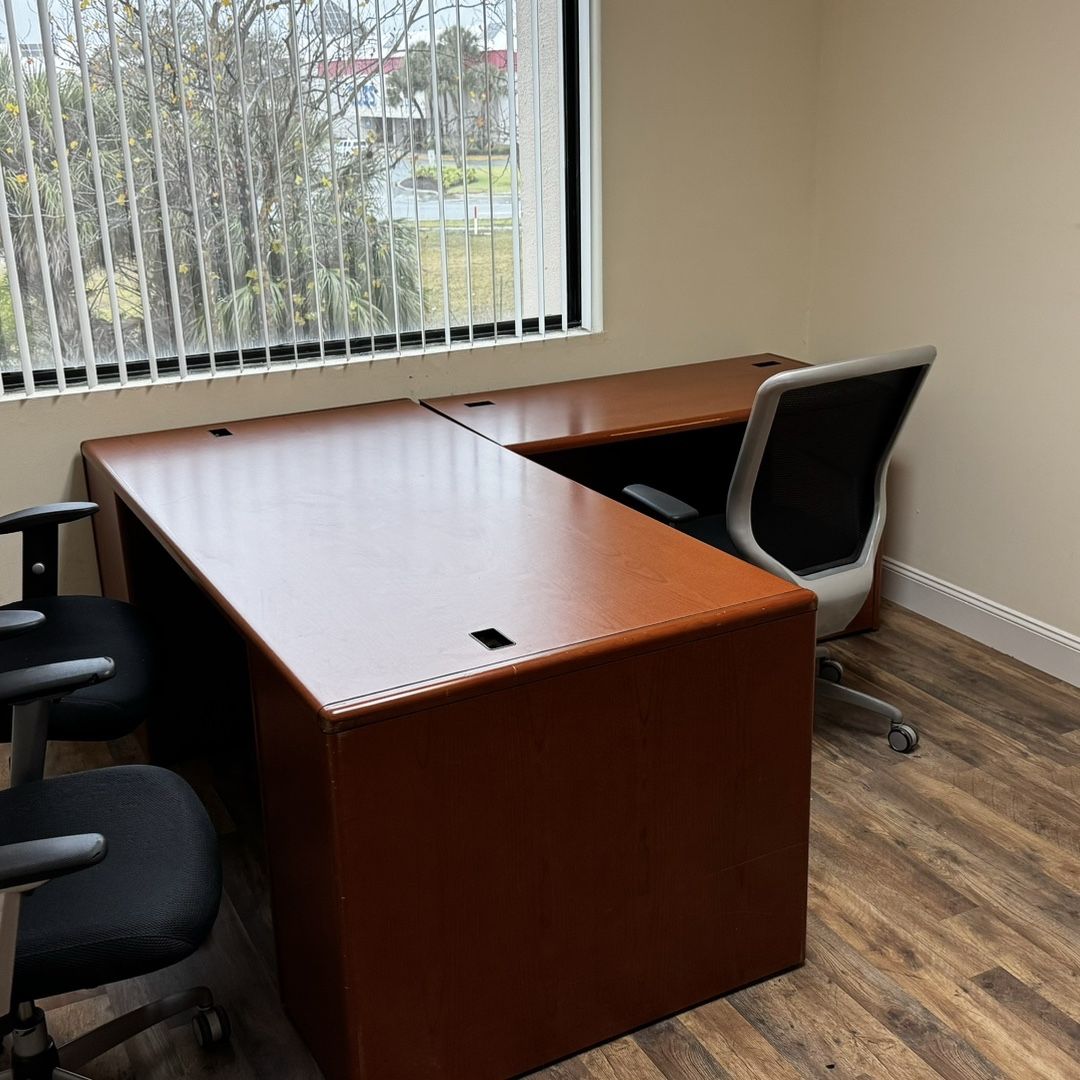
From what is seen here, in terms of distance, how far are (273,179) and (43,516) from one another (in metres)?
1.10

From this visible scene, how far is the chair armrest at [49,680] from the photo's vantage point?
183 centimetres

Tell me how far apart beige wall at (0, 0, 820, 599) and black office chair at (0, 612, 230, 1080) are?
1299 millimetres

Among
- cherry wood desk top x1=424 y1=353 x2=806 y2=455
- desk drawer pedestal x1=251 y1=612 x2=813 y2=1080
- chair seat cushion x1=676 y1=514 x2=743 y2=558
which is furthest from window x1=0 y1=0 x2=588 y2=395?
desk drawer pedestal x1=251 y1=612 x2=813 y2=1080

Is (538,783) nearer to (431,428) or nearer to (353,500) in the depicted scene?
(353,500)

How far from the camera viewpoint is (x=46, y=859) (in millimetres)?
1404

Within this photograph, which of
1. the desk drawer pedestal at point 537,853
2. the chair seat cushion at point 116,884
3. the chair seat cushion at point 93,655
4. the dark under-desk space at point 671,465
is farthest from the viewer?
the dark under-desk space at point 671,465

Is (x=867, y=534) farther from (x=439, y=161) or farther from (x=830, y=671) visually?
(x=439, y=161)

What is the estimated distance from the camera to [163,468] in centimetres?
273

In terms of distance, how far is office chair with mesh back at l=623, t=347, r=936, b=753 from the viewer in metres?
2.52

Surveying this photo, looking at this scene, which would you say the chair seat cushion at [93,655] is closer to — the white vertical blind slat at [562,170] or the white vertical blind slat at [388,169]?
the white vertical blind slat at [388,169]

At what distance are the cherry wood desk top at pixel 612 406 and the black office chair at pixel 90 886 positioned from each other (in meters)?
1.29

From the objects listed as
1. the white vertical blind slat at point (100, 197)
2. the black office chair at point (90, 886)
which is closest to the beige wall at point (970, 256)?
the white vertical blind slat at point (100, 197)

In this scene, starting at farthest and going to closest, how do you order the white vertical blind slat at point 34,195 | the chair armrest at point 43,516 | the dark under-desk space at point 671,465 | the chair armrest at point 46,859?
the dark under-desk space at point 671,465
the white vertical blind slat at point 34,195
the chair armrest at point 43,516
the chair armrest at point 46,859

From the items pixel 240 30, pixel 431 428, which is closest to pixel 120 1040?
pixel 431 428
